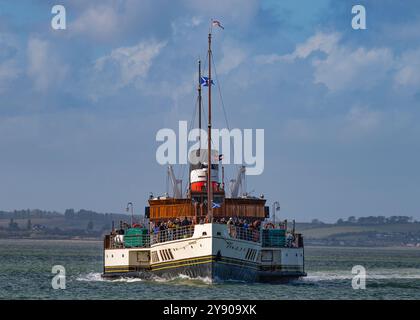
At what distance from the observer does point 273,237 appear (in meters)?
89.2

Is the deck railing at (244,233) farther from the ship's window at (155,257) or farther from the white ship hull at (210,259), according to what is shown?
the ship's window at (155,257)

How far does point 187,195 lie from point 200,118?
707 centimetres

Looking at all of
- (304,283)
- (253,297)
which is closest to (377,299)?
(253,297)

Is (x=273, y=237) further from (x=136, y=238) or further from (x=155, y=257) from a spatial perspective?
(x=155, y=257)

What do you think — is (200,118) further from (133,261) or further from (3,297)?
(3,297)

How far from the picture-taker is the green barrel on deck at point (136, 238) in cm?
8731

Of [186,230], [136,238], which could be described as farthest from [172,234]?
[136,238]

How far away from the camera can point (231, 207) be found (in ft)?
301

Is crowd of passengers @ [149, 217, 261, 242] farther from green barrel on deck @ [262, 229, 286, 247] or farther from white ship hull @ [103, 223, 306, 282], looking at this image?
green barrel on deck @ [262, 229, 286, 247]

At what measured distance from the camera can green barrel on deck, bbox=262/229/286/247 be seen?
89.0m

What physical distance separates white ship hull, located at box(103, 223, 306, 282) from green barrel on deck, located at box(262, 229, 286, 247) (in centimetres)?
80

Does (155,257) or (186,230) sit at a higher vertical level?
(186,230)

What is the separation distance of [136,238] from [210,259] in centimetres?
1284

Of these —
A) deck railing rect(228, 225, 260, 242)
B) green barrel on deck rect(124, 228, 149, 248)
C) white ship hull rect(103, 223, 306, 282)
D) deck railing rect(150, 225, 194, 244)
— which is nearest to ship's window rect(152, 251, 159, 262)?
white ship hull rect(103, 223, 306, 282)
